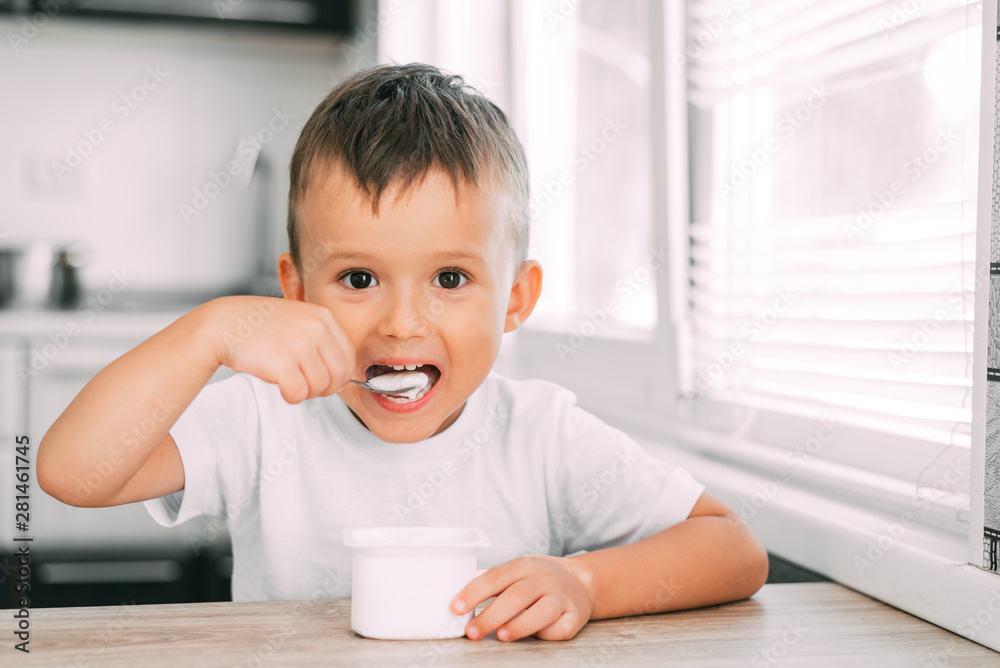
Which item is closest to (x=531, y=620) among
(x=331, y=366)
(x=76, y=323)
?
(x=331, y=366)

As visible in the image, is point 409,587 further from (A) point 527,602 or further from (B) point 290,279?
(B) point 290,279

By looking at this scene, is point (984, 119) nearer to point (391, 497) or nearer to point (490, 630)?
point (490, 630)

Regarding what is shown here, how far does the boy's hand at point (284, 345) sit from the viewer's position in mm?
722

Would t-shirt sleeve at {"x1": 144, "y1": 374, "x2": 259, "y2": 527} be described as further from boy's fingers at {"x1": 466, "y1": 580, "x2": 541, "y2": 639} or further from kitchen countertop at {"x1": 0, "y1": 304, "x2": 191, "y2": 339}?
kitchen countertop at {"x1": 0, "y1": 304, "x2": 191, "y2": 339}

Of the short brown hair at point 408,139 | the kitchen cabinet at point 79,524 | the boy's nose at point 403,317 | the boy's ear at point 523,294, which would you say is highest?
the short brown hair at point 408,139

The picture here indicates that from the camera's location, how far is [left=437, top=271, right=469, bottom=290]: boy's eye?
0.87 m

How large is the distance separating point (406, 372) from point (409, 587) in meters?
0.27

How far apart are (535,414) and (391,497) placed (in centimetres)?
19

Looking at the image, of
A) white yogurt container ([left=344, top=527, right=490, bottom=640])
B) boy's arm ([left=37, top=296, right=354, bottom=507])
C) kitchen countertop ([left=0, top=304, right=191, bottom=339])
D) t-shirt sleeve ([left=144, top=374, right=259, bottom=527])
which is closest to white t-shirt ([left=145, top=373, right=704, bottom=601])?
t-shirt sleeve ([left=144, top=374, right=259, bottom=527])

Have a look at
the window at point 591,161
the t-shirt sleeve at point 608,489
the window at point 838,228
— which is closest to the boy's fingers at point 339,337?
the t-shirt sleeve at point 608,489

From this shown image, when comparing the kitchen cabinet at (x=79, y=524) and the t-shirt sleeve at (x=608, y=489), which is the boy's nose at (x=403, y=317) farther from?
the kitchen cabinet at (x=79, y=524)

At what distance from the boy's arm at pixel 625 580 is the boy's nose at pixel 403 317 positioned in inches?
9.0

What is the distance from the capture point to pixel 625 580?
30.2 inches

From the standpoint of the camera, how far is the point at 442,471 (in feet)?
3.34
